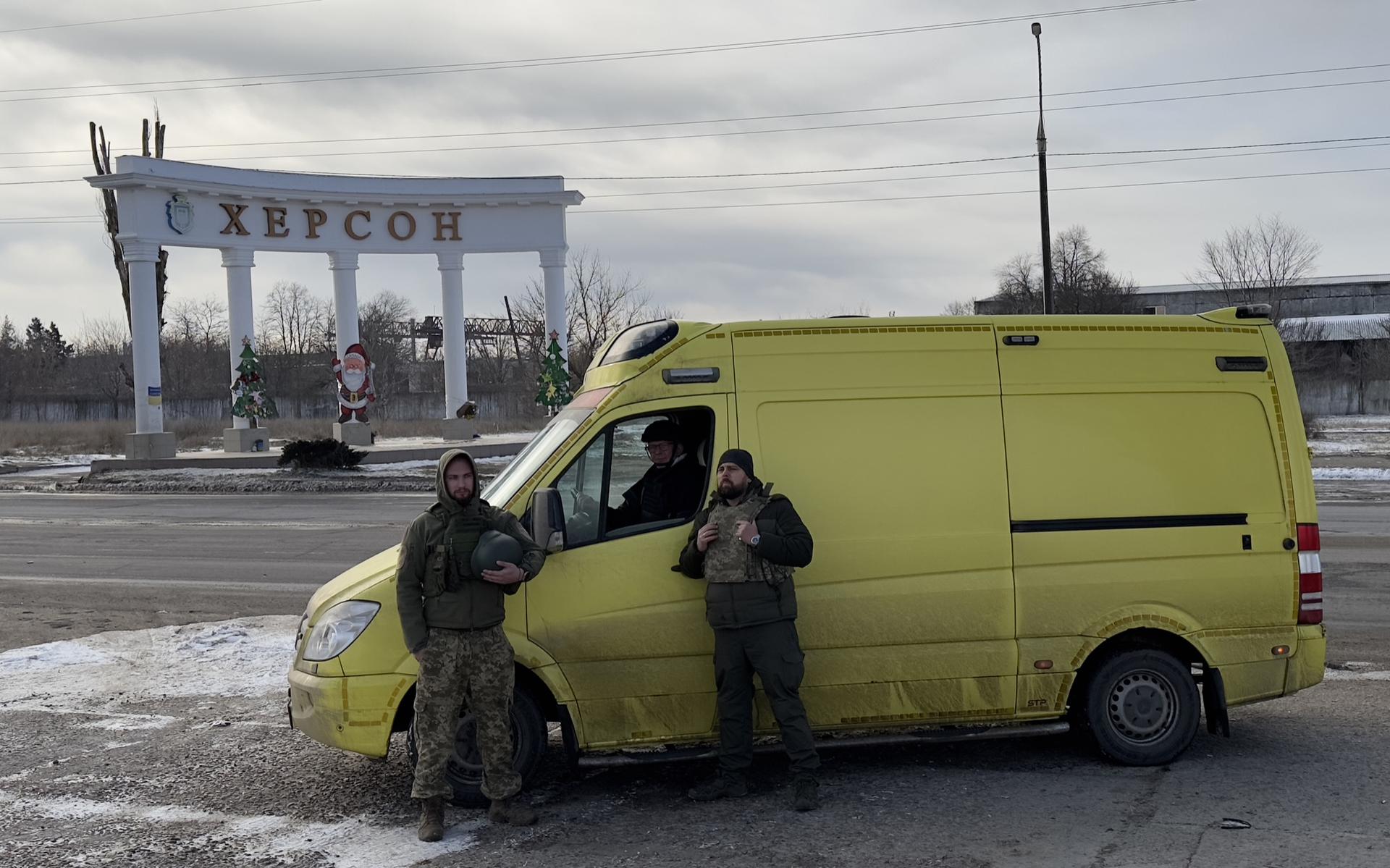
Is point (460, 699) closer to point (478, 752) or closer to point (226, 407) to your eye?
point (478, 752)

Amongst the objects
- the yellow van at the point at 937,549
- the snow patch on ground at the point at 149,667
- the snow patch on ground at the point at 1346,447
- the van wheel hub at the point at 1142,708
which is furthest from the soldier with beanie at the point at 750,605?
the snow patch on ground at the point at 1346,447

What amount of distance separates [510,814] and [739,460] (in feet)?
6.36

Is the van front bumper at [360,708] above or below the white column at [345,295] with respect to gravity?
below

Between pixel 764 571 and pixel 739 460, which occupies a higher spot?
pixel 739 460

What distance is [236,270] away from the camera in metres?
35.3

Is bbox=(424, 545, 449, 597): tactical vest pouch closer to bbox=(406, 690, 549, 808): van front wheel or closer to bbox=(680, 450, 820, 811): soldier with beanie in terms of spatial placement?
bbox=(406, 690, 549, 808): van front wheel

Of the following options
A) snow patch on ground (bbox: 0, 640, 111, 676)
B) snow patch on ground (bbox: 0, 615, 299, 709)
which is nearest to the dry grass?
snow patch on ground (bbox: 0, 615, 299, 709)

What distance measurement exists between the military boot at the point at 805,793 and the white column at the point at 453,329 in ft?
108

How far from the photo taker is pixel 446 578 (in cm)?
524

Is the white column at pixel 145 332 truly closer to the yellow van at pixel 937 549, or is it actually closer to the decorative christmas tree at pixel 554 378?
the decorative christmas tree at pixel 554 378

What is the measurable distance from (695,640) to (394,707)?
147 cm

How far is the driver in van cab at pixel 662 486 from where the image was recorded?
579 cm

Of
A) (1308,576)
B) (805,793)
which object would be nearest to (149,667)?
(805,793)

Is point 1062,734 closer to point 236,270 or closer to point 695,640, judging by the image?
point 695,640
